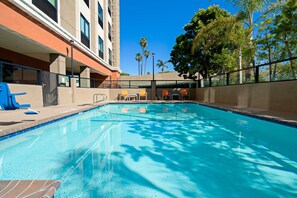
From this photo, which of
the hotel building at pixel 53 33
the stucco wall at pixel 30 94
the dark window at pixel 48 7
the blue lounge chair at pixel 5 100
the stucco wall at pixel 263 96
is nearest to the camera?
the blue lounge chair at pixel 5 100

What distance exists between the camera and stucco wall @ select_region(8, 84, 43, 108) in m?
7.38

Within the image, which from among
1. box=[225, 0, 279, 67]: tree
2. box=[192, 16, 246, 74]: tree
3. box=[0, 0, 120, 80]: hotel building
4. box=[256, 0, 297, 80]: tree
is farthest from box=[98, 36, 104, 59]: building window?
box=[256, 0, 297, 80]: tree

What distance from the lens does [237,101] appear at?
32.9 feet

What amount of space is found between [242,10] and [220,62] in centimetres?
534

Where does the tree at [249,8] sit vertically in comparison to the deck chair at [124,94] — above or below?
above

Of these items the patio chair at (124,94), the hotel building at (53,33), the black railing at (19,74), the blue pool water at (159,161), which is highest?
the hotel building at (53,33)

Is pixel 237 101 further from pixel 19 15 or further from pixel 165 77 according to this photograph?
pixel 165 77

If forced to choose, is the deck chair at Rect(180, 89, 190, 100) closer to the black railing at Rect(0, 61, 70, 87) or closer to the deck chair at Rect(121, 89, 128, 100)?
the deck chair at Rect(121, 89, 128, 100)

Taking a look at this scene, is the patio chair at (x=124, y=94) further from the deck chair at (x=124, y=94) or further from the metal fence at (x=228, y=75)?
the metal fence at (x=228, y=75)

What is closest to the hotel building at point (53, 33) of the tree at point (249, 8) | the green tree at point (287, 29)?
the tree at point (249, 8)

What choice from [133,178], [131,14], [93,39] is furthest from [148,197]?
[131,14]

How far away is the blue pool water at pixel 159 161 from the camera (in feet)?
7.86

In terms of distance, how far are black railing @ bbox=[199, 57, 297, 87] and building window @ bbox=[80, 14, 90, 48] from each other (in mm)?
10360

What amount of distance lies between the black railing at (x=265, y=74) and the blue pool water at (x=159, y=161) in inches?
115
